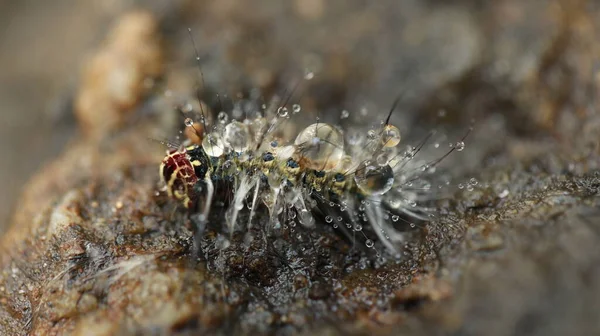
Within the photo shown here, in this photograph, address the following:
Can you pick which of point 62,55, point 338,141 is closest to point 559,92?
point 338,141

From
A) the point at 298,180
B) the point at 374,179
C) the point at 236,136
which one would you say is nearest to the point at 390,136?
the point at 374,179

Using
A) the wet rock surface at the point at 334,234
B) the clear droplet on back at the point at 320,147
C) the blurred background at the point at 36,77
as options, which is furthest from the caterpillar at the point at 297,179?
the blurred background at the point at 36,77

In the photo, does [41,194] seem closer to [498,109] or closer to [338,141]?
[338,141]

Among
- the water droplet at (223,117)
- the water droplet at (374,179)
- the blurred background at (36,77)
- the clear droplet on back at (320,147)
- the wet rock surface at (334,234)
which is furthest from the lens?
the blurred background at (36,77)

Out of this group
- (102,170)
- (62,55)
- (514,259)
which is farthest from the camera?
(62,55)

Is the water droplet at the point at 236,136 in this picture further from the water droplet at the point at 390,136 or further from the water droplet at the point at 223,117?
the water droplet at the point at 390,136

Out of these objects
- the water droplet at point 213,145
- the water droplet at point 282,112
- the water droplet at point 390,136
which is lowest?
the water droplet at point 390,136

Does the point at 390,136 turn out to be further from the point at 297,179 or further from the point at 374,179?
the point at 297,179
